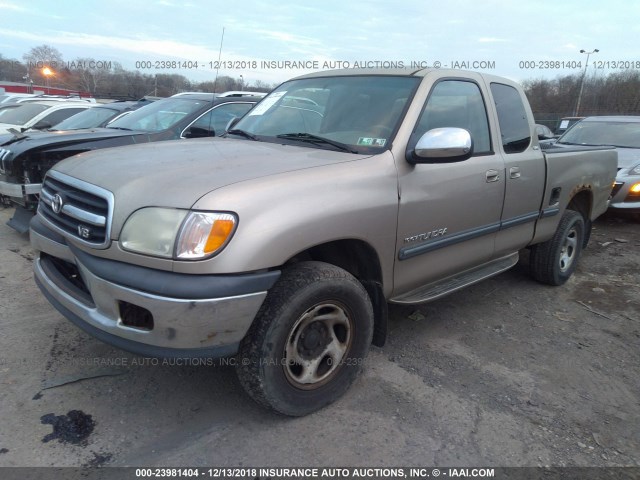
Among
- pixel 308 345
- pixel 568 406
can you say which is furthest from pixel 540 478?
pixel 308 345

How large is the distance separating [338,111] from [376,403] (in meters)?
1.90

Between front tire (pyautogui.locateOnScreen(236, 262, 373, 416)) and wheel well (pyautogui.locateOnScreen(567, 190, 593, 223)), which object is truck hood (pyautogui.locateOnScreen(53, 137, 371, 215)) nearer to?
front tire (pyautogui.locateOnScreen(236, 262, 373, 416))

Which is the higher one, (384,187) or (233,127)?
(233,127)

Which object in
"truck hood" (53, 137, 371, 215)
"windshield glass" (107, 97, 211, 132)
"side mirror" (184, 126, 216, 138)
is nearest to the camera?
"truck hood" (53, 137, 371, 215)

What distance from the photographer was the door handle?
134 inches

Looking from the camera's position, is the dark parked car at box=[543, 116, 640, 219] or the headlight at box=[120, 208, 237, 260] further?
the dark parked car at box=[543, 116, 640, 219]

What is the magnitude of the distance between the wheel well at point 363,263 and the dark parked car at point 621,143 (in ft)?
16.6

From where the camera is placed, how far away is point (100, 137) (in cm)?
532

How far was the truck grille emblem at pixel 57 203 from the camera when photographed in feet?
8.46

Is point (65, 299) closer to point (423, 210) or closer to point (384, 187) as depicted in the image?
point (384, 187)

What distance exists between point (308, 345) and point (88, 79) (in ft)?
75.5

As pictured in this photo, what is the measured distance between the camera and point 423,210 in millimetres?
2936

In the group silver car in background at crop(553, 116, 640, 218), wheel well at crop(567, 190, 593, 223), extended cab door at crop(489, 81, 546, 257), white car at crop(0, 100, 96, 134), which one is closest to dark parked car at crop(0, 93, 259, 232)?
white car at crop(0, 100, 96, 134)

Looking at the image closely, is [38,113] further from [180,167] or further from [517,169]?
[517,169]
